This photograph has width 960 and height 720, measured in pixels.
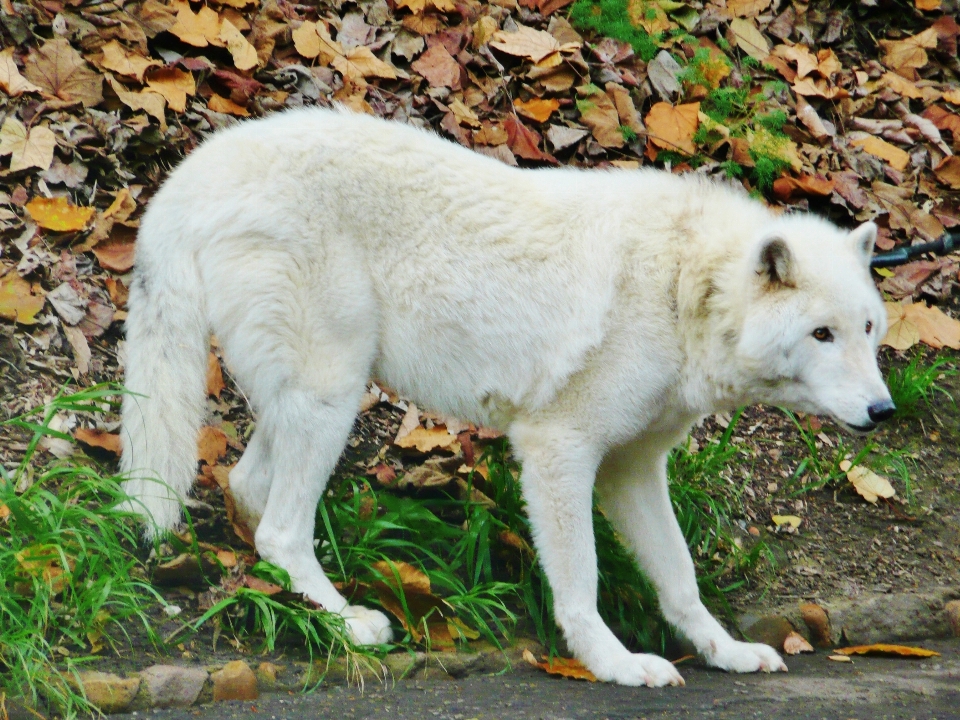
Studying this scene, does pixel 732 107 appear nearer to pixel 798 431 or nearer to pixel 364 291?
pixel 798 431

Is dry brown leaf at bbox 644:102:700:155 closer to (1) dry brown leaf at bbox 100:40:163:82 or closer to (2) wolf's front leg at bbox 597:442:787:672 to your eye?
(2) wolf's front leg at bbox 597:442:787:672

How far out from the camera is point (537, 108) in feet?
20.4

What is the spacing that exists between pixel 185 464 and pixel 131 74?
2.63 meters

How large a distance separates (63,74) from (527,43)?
9.27 ft

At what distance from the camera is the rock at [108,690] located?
2994 mm

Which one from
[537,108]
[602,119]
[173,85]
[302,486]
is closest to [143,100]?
[173,85]

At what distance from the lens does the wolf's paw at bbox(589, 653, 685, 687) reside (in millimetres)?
3648

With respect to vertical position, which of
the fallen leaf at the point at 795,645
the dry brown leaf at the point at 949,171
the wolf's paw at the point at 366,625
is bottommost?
the fallen leaf at the point at 795,645

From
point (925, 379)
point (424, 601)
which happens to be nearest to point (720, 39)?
point (925, 379)

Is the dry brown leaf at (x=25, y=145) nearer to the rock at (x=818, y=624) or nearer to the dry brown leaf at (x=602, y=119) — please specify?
the dry brown leaf at (x=602, y=119)

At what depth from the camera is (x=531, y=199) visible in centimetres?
403

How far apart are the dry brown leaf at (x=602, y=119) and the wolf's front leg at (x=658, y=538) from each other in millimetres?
2724

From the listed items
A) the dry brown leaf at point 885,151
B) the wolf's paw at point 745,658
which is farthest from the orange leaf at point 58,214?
the dry brown leaf at point 885,151

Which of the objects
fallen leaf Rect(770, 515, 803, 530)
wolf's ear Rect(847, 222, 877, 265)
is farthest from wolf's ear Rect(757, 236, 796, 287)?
fallen leaf Rect(770, 515, 803, 530)
